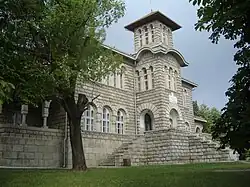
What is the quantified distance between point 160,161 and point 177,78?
10485 millimetres

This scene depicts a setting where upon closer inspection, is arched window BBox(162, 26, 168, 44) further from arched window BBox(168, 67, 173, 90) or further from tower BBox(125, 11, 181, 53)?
arched window BBox(168, 67, 173, 90)

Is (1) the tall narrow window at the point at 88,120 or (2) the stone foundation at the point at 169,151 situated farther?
(1) the tall narrow window at the point at 88,120

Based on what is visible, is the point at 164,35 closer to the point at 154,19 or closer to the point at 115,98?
the point at 154,19

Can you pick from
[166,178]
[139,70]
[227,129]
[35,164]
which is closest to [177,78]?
[139,70]

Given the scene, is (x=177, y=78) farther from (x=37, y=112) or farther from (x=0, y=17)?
(x=0, y=17)

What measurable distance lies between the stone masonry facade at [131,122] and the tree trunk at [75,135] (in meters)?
2.70

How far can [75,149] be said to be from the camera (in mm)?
13594

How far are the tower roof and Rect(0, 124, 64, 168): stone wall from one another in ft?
47.0

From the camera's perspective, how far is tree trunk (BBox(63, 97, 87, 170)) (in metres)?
13.4

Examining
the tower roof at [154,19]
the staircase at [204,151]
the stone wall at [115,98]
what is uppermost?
the tower roof at [154,19]

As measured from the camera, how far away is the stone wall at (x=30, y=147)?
1660 cm

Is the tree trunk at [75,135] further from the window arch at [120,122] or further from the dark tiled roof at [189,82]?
the dark tiled roof at [189,82]

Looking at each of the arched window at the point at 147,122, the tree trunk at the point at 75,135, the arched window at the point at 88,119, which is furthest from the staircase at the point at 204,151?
the tree trunk at the point at 75,135

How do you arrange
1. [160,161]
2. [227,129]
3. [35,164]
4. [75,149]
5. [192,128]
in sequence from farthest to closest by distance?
[192,128] < [160,161] < [35,164] < [75,149] < [227,129]
